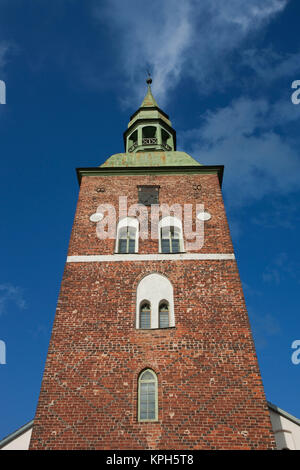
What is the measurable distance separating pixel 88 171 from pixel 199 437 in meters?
11.2

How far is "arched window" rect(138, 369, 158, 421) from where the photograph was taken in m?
10.3

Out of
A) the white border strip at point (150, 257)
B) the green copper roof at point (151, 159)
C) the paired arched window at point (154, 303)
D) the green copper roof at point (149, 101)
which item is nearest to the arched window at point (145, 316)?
the paired arched window at point (154, 303)

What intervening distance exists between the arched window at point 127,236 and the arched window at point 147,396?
4452 mm

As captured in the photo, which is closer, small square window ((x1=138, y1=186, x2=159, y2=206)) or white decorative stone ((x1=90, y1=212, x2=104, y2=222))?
white decorative stone ((x1=90, y1=212, x2=104, y2=222))

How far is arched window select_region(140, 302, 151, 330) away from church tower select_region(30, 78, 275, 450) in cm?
3

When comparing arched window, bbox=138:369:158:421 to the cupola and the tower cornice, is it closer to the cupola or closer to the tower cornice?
the tower cornice

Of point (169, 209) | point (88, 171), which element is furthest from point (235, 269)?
point (88, 171)

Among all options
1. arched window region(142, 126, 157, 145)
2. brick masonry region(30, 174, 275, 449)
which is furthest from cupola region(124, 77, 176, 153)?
brick masonry region(30, 174, 275, 449)

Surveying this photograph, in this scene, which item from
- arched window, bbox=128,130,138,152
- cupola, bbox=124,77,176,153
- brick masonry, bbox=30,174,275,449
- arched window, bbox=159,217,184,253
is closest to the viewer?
brick masonry, bbox=30,174,275,449

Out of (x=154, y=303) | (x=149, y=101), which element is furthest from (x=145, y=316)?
(x=149, y=101)
